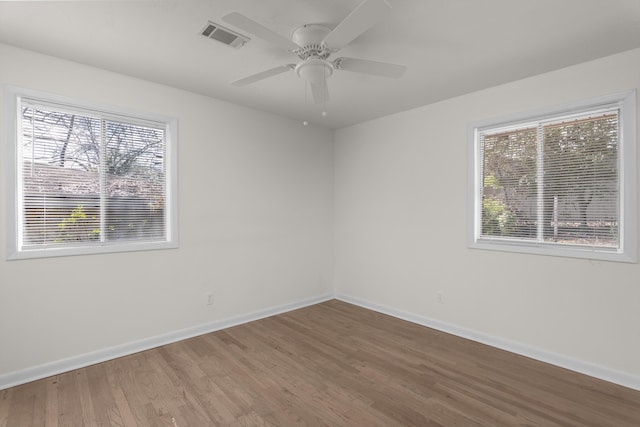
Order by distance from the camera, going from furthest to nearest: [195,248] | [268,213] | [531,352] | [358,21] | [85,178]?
[268,213] < [195,248] < [531,352] < [85,178] < [358,21]

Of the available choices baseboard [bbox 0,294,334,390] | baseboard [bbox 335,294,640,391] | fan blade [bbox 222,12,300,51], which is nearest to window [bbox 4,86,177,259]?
baseboard [bbox 0,294,334,390]

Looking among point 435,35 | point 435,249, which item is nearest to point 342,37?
point 435,35

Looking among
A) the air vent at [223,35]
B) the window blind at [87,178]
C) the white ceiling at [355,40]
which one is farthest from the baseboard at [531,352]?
the air vent at [223,35]

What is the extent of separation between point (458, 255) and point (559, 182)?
116cm

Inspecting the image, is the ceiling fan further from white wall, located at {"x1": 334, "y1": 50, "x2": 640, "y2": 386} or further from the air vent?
white wall, located at {"x1": 334, "y1": 50, "x2": 640, "y2": 386}

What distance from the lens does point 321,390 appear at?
92.4 inches

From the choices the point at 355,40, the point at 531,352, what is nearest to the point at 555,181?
the point at 531,352

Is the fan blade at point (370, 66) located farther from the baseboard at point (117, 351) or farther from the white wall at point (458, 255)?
the baseboard at point (117, 351)

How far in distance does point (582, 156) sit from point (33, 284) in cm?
474

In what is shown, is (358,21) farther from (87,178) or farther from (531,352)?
(531,352)

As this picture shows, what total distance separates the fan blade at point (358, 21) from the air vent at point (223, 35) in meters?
0.71

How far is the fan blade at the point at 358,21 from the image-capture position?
1470 mm

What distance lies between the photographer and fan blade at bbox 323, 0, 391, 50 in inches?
57.9

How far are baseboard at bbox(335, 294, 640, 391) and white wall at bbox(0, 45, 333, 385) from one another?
1.46 metres
